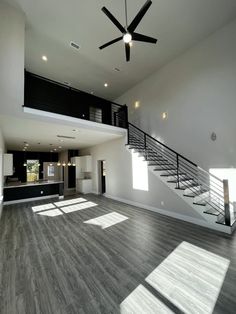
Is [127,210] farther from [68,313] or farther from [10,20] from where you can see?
[10,20]

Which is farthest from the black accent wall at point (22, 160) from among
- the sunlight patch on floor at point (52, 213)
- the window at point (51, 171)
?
the sunlight patch on floor at point (52, 213)

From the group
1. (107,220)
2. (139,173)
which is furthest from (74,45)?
(107,220)

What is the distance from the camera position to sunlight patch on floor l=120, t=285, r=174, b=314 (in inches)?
70.2

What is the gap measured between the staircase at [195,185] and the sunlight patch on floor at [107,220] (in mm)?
2061

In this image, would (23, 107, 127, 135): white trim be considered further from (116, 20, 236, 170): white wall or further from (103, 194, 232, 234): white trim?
(103, 194, 232, 234): white trim

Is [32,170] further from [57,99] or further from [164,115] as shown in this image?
[164,115]

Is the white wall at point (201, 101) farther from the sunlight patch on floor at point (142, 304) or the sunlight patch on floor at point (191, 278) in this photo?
the sunlight patch on floor at point (142, 304)

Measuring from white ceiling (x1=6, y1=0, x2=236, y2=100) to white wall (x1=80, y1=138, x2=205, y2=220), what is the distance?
356 cm

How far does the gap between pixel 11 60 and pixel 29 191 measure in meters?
6.48

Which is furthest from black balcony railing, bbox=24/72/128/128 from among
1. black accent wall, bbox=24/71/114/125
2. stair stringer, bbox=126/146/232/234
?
stair stringer, bbox=126/146/232/234

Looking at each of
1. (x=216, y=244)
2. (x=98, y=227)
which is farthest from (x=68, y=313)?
(x=216, y=244)

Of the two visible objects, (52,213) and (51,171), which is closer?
(52,213)

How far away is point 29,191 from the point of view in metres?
8.02

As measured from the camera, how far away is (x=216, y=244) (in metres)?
3.28
